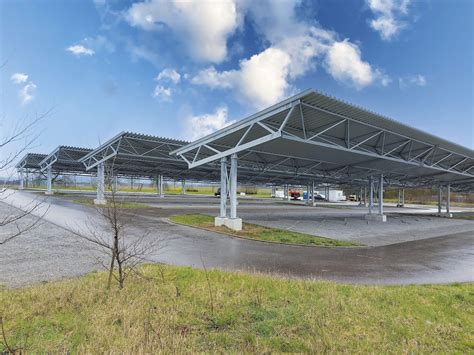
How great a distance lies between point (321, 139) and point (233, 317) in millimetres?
12266

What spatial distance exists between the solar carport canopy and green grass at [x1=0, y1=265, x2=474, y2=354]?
730cm

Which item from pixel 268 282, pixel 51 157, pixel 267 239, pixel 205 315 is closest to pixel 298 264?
pixel 268 282

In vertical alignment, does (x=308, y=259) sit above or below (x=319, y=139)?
below

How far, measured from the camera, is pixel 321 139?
14.9 m

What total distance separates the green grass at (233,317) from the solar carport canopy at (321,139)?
7299 mm

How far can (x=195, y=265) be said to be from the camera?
7.58 metres

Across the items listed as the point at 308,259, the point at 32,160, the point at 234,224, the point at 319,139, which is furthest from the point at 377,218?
the point at 32,160

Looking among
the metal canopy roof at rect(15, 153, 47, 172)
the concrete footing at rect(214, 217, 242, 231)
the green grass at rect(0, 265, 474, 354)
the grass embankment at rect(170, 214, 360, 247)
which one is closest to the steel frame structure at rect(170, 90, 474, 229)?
the concrete footing at rect(214, 217, 242, 231)

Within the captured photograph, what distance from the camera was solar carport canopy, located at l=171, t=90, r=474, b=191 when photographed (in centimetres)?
1184

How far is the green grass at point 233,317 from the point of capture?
3.51 meters

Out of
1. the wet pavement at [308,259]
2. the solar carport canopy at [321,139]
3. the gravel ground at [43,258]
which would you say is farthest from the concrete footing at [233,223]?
the gravel ground at [43,258]

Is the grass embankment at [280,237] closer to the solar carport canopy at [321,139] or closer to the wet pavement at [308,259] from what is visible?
the wet pavement at [308,259]

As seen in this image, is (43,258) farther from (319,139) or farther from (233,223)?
(319,139)

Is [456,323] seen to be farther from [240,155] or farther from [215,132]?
[240,155]
